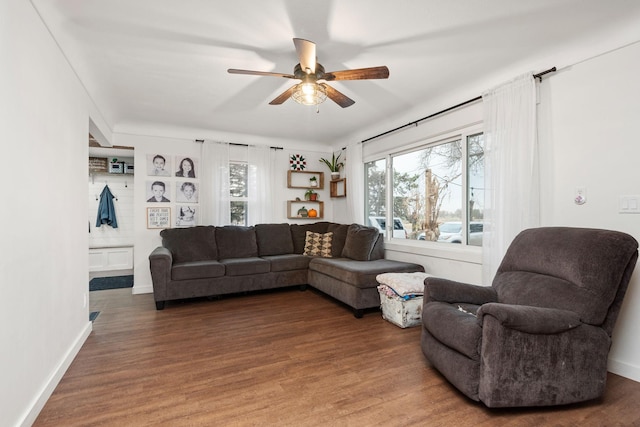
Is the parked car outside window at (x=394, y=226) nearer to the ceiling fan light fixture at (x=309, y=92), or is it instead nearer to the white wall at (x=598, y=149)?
the white wall at (x=598, y=149)

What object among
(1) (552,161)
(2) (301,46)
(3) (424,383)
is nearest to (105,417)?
(3) (424,383)

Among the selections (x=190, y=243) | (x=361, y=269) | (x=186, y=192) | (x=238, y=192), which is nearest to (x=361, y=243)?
(x=361, y=269)

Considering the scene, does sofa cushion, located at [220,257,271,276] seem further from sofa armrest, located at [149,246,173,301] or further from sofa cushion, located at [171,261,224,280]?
sofa armrest, located at [149,246,173,301]

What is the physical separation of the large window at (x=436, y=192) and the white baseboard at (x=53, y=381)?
3772 mm

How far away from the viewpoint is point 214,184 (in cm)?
493

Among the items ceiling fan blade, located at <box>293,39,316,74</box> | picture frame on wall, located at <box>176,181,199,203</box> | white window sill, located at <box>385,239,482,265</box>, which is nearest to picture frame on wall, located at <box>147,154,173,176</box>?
picture frame on wall, located at <box>176,181,199,203</box>

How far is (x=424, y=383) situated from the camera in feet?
7.00

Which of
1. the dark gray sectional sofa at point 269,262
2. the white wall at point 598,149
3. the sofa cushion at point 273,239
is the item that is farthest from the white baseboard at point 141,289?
the white wall at point 598,149

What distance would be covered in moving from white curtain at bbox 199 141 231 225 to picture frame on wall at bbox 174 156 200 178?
152 mm

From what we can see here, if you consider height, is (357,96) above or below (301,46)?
above

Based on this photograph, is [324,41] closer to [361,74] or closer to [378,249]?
[361,74]

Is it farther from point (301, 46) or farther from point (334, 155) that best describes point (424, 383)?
point (334, 155)

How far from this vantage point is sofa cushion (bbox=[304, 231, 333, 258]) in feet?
15.9

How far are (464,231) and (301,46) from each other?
2.62 m
